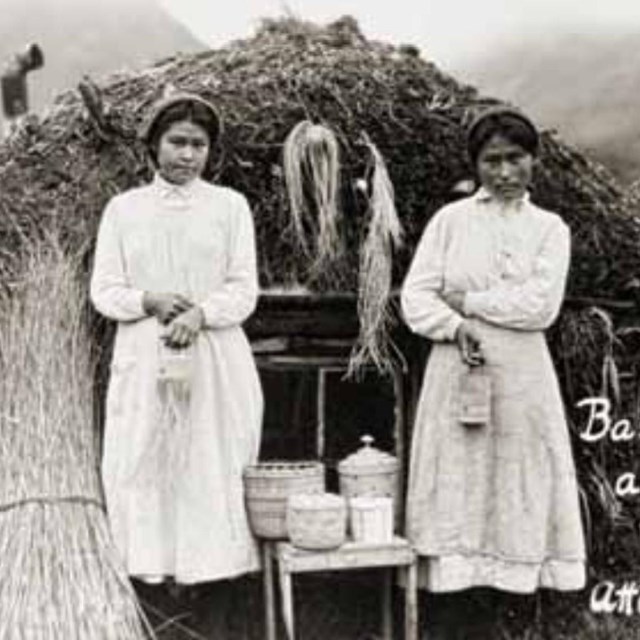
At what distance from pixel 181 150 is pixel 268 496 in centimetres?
131

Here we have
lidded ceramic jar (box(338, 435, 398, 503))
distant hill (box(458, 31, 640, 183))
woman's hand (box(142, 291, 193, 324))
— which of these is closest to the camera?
woman's hand (box(142, 291, 193, 324))

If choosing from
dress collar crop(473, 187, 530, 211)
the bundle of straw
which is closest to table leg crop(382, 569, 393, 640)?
the bundle of straw

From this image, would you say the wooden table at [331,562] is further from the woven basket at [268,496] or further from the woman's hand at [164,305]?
the woman's hand at [164,305]

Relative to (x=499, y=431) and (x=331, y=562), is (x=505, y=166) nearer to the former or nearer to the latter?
(x=499, y=431)

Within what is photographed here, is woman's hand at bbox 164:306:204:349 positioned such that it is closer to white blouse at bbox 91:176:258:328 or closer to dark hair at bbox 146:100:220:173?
white blouse at bbox 91:176:258:328

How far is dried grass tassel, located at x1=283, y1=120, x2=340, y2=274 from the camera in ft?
19.9

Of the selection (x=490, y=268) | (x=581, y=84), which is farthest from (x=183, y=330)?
(x=581, y=84)

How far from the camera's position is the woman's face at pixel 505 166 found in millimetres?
5551

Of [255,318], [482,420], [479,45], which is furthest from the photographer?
[479,45]

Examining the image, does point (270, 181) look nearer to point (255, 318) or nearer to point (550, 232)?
point (255, 318)

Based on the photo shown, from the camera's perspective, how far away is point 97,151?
21.0 ft

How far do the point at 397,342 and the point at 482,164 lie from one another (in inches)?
37.4

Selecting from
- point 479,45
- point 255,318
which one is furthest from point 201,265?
point 479,45

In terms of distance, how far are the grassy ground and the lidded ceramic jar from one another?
0.71m
